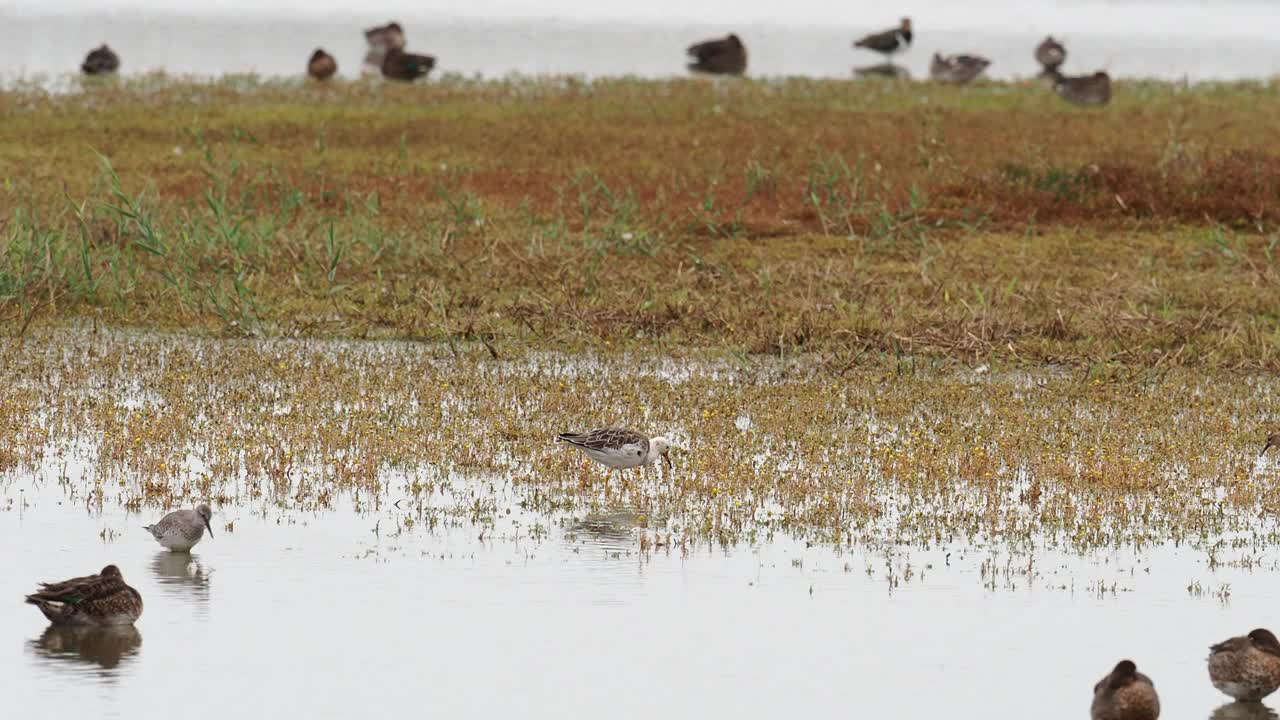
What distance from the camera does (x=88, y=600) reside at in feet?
29.1

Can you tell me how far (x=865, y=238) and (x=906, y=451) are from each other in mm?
12194

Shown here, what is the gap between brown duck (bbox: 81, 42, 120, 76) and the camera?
48562 mm

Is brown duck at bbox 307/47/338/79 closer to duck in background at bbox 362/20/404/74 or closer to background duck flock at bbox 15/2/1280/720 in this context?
duck in background at bbox 362/20/404/74

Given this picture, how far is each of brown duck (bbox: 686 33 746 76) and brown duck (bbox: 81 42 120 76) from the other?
1662 centimetres

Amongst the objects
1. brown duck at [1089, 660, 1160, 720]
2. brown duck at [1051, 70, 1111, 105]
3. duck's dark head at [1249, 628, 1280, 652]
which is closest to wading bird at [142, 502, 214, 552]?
brown duck at [1089, 660, 1160, 720]

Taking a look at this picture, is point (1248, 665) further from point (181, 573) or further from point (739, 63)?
point (739, 63)

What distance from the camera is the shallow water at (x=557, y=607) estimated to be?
8250mm

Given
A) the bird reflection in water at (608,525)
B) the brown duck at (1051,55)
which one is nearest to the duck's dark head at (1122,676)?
the bird reflection in water at (608,525)

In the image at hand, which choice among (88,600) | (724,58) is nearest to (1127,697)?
(88,600)

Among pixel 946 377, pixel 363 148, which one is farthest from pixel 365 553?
pixel 363 148

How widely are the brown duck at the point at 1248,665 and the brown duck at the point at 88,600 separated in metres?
5.23

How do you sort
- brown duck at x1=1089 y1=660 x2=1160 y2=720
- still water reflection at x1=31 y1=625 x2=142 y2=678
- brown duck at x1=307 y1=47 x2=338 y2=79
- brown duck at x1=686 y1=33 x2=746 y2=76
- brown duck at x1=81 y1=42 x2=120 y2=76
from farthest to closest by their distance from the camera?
brown duck at x1=686 y1=33 x2=746 y2=76 → brown duck at x1=81 y1=42 x2=120 y2=76 → brown duck at x1=307 y1=47 x2=338 y2=79 → still water reflection at x1=31 y1=625 x2=142 y2=678 → brown duck at x1=1089 y1=660 x2=1160 y2=720

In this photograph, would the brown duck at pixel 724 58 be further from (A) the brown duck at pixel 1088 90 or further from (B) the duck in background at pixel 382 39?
(A) the brown duck at pixel 1088 90

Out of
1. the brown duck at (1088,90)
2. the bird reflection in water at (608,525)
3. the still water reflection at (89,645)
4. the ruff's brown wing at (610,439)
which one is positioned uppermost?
the brown duck at (1088,90)
